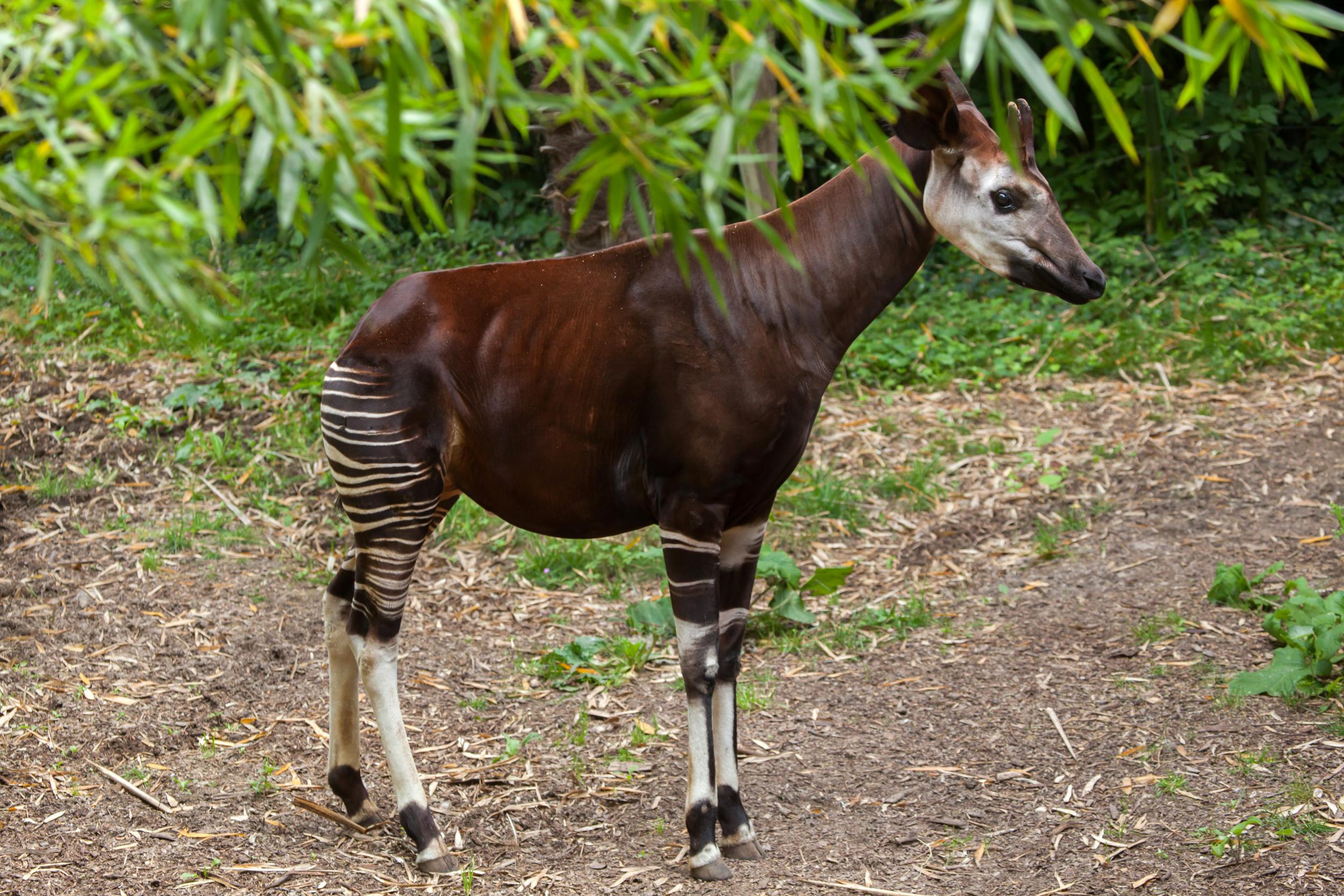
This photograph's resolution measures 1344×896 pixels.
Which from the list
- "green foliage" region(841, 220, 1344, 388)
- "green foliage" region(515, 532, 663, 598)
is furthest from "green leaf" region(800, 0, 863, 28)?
"green foliage" region(841, 220, 1344, 388)

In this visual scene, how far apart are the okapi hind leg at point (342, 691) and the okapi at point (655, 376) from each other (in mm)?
140

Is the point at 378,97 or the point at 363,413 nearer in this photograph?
the point at 378,97

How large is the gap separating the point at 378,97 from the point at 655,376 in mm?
1448

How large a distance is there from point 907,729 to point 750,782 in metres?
0.54

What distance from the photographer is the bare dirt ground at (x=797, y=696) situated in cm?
297

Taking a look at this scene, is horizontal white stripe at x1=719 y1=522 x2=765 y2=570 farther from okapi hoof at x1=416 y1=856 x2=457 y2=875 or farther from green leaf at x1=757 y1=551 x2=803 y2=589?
green leaf at x1=757 y1=551 x2=803 y2=589

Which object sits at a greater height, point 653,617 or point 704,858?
point 704,858

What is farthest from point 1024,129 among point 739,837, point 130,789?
point 130,789

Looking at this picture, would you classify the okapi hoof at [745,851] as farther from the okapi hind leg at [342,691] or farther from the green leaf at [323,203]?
the green leaf at [323,203]

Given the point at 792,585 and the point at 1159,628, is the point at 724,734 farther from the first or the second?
the point at 1159,628

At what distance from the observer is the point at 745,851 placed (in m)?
3.08

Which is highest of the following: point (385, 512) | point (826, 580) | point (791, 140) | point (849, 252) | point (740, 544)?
point (791, 140)

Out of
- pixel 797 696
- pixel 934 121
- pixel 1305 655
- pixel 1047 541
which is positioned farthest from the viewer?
pixel 1047 541

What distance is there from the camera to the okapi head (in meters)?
2.81
